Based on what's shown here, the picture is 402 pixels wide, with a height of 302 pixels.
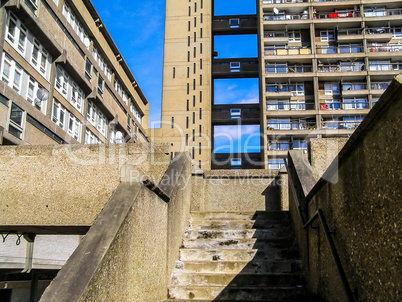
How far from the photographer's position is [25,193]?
7551 mm

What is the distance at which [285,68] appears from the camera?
165ft

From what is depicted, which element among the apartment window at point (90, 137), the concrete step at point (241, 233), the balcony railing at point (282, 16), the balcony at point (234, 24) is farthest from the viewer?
the balcony at point (234, 24)

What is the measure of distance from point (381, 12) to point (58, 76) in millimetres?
39573

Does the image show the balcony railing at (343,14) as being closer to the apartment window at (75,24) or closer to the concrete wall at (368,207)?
the apartment window at (75,24)

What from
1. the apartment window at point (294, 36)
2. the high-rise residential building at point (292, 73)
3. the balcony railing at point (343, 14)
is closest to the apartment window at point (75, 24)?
the high-rise residential building at point (292, 73)

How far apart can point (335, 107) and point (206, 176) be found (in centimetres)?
4196

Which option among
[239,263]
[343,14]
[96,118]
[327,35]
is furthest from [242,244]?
[343,14]

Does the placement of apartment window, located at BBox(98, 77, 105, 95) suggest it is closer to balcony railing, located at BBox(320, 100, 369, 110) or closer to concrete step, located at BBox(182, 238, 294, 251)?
balcony railing, located at BBox(320, 100, 369, 110)

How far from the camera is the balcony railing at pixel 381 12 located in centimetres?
5100

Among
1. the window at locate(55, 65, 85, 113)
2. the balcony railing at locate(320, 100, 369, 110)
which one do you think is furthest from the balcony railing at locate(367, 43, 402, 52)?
the window at locate(55, 65, 85, 113)

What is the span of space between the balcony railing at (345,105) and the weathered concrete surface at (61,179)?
4446 cm

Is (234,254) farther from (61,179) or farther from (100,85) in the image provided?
(100,85)

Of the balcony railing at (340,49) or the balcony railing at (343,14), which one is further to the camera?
the balcony railing at (343,14)

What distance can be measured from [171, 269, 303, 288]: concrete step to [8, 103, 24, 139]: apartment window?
17.1 m
